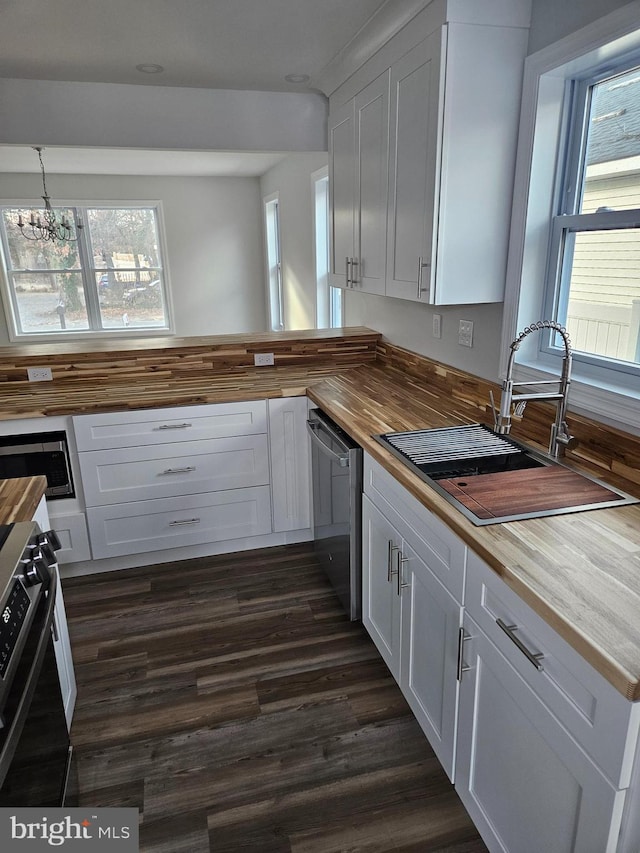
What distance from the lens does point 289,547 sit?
3070mm

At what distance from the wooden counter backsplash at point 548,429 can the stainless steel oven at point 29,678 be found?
153 cm

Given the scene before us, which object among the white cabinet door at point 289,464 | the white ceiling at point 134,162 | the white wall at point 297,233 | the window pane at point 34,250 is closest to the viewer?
the white cabinet door at point 289,464

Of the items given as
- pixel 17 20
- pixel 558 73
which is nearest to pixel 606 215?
pixel 558 73

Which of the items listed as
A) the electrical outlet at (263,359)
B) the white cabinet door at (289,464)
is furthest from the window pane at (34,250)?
the white cabinet door at (289,464)

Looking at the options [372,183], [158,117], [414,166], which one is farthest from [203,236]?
[414,166]

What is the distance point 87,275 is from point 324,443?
19.4 feet

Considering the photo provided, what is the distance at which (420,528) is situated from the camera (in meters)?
1.64

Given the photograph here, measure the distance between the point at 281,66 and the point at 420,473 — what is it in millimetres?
2253

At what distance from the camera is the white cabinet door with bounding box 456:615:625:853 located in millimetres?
986

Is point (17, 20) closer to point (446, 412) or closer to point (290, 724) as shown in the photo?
point (446, 412)

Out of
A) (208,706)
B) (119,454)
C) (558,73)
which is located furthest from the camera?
(119,454)

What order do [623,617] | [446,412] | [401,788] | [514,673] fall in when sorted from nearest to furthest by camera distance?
1. [623,617]
2. [514,673]
3. [401,788]
4. [446,412]

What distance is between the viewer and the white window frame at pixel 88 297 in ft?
22.4

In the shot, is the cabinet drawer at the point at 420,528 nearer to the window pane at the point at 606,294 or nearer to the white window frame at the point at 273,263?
the window pane at the point at 606,294
